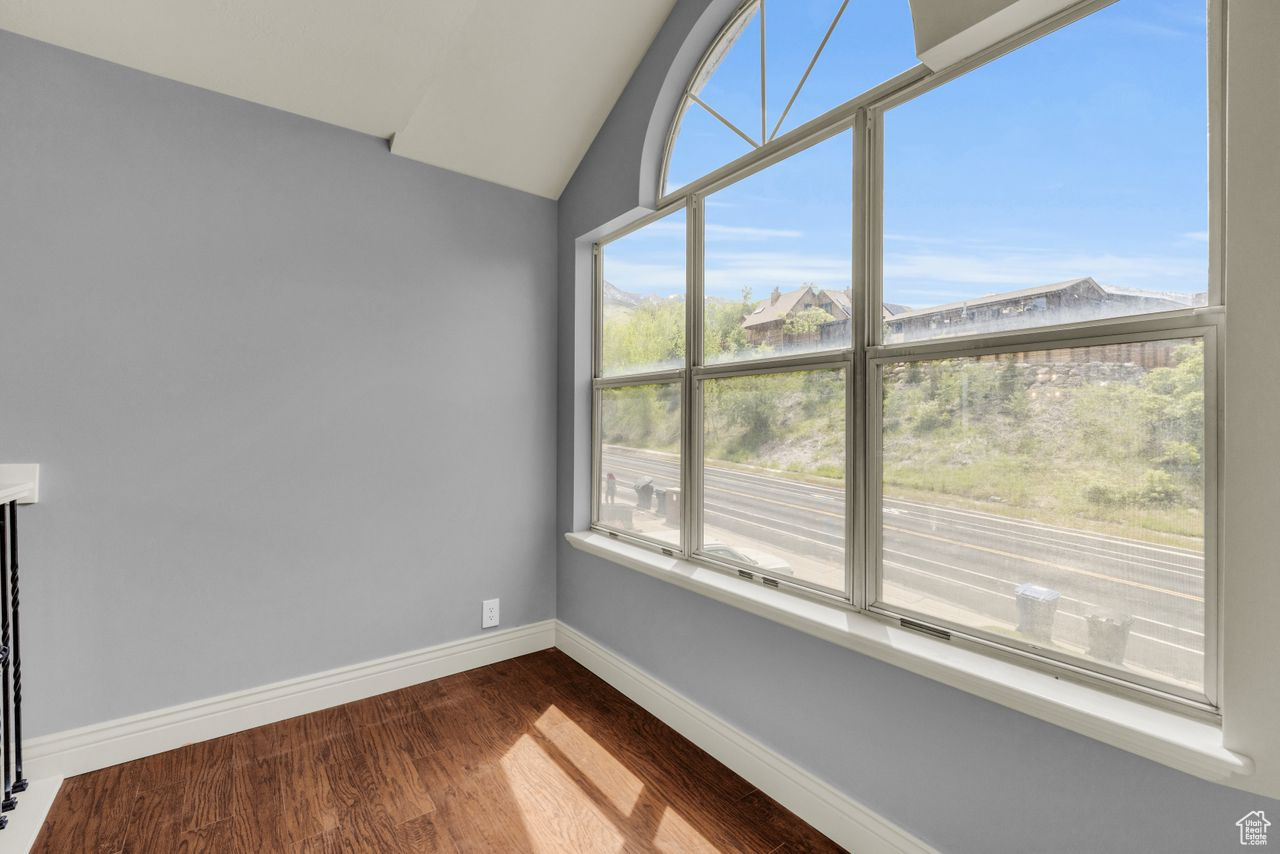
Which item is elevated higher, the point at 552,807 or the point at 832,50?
the point at 832,50

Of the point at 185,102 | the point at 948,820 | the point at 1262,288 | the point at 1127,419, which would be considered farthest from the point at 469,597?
the point at 1262,288

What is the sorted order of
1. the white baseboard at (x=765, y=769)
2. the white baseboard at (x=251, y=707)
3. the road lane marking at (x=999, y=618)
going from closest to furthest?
the road lane marking at (x=999, y=618) < the white baseboard at (x=765, y=769) < the white baseboard at (x=251, y=707)

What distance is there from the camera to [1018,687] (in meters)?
1.25

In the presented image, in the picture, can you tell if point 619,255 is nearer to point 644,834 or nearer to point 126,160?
point 126,160

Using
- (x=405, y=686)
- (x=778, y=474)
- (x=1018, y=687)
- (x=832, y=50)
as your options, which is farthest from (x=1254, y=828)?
(x=405, y=686)

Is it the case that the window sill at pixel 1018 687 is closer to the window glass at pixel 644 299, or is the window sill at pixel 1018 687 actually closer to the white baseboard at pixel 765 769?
the white baseboard at pixel 765 769

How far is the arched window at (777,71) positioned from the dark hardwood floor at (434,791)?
222 centimetres

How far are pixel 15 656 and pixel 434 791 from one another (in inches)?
54.8

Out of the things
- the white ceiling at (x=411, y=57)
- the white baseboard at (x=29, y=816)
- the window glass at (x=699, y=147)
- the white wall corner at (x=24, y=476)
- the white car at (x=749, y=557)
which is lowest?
the white baseboard at (x=29, y=816)

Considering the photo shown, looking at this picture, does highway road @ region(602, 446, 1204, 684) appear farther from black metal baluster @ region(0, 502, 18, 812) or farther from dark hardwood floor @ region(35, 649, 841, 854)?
black metal baluster @ region(0, 502, 18, 812)

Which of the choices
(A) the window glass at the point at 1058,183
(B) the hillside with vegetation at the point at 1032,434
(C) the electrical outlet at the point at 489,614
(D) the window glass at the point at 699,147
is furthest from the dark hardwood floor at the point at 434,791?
(D) the window glass at the point at 699,147

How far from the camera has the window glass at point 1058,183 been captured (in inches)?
46.1

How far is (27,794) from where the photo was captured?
1.80 m

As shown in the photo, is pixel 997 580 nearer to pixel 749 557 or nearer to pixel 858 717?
pixel 858 717
